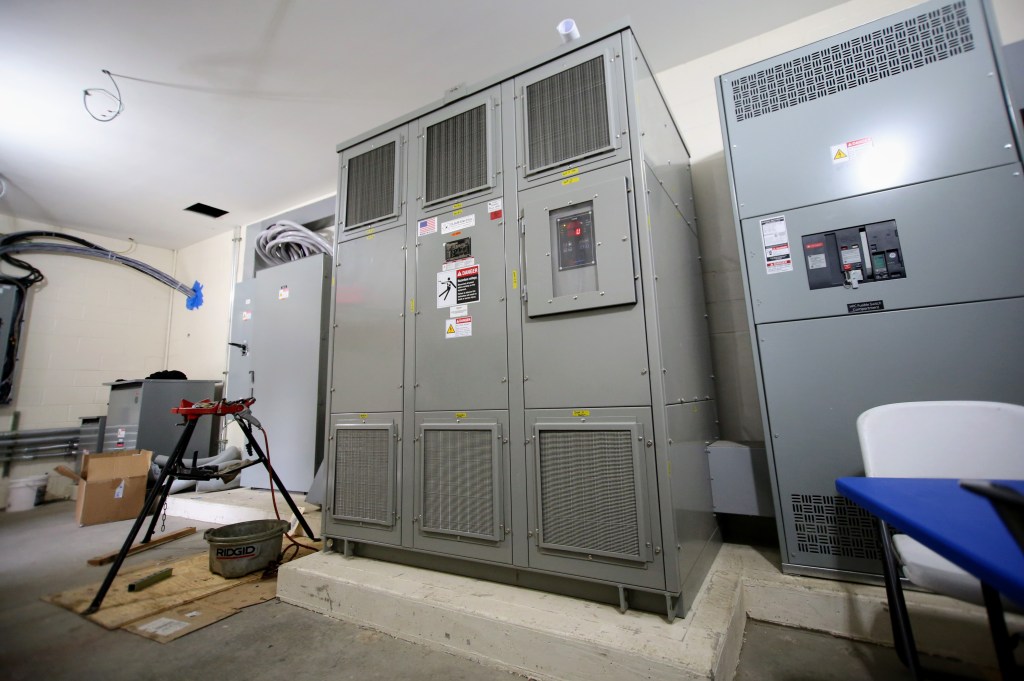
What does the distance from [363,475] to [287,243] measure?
3.37 m

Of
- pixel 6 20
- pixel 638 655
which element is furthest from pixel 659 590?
pixel 6 20

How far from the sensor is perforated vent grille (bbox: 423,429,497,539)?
1834mm

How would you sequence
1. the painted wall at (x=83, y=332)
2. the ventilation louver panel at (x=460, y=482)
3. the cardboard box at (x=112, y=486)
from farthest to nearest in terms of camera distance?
the painted wall at (x=83, y=332), the cardboard box at (x=112, y=486), the ventilation louver panel at (x=460, y=482)

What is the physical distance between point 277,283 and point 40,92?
2016 mm

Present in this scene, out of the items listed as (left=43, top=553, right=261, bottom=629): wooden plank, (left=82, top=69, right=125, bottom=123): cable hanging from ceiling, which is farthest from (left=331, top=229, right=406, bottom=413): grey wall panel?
(left=82, top=69, right=125, bottom=123): cable hanging from ceiling

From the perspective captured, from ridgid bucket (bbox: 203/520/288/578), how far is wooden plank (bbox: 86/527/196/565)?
659 mm

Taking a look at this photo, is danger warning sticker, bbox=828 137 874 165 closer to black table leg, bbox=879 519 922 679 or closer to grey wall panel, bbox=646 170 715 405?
grey wall panel, bbox=646 170 715 405

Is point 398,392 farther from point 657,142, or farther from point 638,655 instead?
Result: point 657,142

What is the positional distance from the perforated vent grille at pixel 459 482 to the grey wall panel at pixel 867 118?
5.73ft

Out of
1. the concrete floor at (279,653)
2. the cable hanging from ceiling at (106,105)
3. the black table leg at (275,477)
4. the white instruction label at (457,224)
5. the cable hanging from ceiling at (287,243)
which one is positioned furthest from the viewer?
the cable hanging from ceiling at (287,243)

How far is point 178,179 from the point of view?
4391mm

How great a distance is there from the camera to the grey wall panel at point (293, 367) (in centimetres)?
364

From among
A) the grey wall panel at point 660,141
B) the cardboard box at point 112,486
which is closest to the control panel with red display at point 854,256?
the grey wall panel at point 660,141

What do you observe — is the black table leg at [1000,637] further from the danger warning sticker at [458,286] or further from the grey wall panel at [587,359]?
the danger warning sticker at [458,286]
